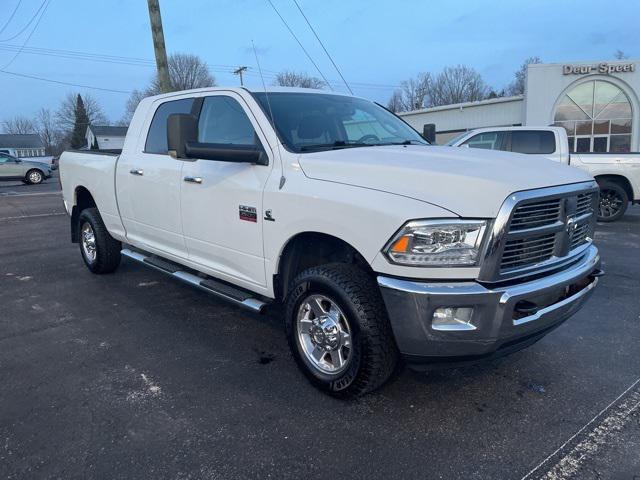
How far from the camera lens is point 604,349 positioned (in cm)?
396

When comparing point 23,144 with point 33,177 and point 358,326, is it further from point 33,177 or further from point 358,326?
point 358,326

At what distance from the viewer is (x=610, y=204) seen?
1004 centimetres

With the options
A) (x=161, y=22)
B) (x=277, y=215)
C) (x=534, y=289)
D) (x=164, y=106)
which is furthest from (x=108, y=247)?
(x=161, y=22)

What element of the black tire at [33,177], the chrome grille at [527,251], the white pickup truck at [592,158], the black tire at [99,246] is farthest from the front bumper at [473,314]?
the black tire at [33,177]

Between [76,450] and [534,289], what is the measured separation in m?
2.62

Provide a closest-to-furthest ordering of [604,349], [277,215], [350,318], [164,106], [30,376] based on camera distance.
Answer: [350,318] < [277,215] < [30,376] < [604,349] < [164,106]

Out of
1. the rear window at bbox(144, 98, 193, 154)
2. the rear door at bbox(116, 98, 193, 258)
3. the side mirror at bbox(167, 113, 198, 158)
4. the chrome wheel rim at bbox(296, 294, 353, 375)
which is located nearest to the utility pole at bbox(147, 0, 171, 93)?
the rear door at bbox(116, 98, 193, 258)

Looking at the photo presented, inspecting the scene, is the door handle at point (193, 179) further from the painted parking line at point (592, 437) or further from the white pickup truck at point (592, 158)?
the white pickup truck at point (592, 158)

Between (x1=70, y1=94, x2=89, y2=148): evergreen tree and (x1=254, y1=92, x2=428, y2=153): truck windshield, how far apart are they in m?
82.5

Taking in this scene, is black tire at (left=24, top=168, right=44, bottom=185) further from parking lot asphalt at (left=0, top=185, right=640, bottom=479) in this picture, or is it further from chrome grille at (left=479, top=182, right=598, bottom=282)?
chrome grille at (left=479, top=182, right=598, bottom=282)

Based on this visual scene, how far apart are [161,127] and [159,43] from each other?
402 inches

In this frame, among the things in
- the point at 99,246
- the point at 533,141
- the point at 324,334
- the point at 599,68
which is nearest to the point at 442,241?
the point at 324,334

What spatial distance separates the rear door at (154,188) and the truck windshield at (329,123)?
3.55ft

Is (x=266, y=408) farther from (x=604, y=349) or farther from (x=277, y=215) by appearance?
(x=604, y=349)
